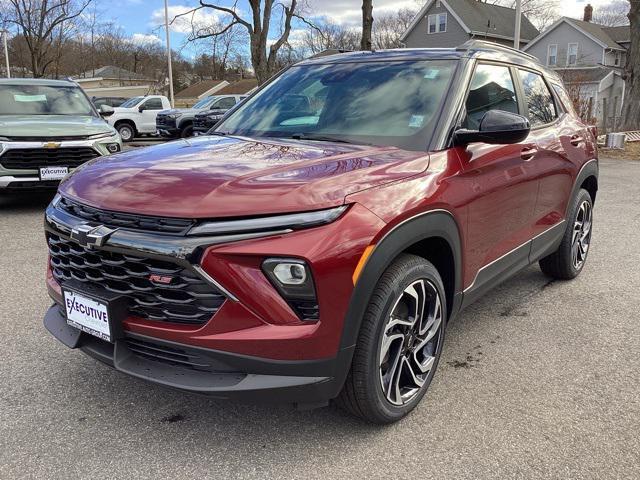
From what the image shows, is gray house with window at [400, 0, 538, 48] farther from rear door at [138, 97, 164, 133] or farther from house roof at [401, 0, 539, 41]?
rear door at [138, 97, 164, 133]

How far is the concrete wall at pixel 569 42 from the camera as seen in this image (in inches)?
1661

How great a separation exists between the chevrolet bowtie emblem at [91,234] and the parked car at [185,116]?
1714cm

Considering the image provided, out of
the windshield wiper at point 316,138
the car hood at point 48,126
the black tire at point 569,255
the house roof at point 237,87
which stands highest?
the house roof at point 237,87

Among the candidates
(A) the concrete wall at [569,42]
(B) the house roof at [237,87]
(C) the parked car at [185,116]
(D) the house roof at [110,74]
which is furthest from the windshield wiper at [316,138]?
(D) the house roof at [110,74]

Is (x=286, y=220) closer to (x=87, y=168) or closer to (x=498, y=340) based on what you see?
(x=87, y=168)

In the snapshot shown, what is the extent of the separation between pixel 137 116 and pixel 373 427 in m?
22.8

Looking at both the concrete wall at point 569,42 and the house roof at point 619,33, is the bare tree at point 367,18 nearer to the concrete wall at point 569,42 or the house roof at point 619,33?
the concrete wall at point 569,42

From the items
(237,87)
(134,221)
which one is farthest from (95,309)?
(237,87)

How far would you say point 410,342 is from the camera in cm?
276

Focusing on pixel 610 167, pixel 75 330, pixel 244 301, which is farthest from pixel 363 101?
pixel 610 167

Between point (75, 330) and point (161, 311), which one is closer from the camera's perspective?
point (161, 311)

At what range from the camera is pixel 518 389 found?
10.1 feet

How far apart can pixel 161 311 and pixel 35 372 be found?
1436 mm

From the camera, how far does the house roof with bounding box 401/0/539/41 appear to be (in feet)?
135
